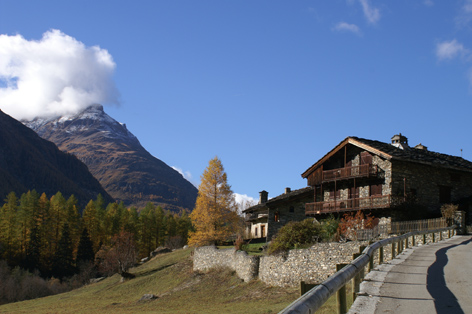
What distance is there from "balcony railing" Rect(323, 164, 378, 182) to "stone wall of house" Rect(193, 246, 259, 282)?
37.7 ft

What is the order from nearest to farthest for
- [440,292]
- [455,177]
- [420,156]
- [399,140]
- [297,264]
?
[440,292], [297,264], [420,156], [455,177], [399,140]

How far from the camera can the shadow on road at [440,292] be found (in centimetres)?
750

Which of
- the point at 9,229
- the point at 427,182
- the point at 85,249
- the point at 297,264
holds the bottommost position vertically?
the point at 85,249

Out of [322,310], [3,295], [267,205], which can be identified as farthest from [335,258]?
[3,295]

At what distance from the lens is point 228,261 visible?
126 feet

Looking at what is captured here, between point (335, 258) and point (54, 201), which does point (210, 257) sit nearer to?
point (335, 258)

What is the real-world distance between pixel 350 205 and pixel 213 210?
1599cm

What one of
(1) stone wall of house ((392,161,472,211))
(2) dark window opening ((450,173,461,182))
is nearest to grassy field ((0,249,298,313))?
(1) stone wall of house ((392,161,472,211))

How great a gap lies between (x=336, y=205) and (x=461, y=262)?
26123mm

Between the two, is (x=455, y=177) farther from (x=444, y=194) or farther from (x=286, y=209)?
(x=286, y=209)

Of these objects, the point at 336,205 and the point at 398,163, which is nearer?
the point at 398,163

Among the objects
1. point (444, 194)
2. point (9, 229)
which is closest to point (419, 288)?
point (444, 194)

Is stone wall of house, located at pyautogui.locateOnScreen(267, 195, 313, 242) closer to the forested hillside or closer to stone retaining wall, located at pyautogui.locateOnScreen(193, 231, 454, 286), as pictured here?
stone retaining wall, located at pyautogui.locateOnScreen(193, 231, 454, 286)

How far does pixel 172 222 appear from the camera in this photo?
3903 inches
